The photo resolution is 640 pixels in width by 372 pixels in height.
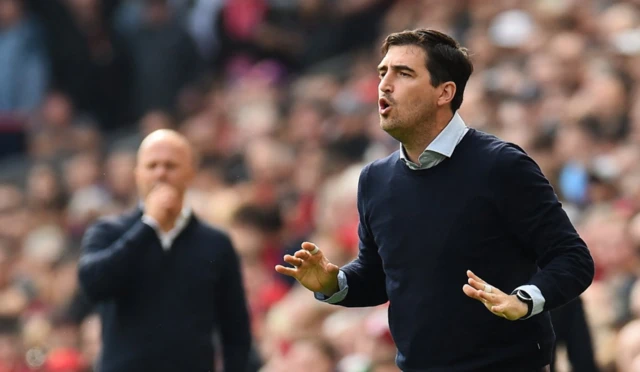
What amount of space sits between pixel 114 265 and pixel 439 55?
2.14m

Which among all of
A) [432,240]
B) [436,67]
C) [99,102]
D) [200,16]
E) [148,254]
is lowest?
[99,102]

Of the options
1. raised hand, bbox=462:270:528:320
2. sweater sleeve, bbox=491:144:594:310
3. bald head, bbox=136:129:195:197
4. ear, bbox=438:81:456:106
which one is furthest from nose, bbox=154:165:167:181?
raised hand, bbox=462:270:528:320

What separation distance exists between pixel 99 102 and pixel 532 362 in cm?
1082

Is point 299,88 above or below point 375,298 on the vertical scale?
below

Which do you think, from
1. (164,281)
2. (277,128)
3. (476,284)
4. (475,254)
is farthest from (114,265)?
(277,128)

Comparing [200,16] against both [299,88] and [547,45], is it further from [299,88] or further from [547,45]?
[547,45]

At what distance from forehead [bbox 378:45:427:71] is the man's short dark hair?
0.05ft

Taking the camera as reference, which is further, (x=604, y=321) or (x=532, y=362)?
(x=604, y=321)

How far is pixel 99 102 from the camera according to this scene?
14.7 meters

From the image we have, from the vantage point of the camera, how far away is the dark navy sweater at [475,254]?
4.41m

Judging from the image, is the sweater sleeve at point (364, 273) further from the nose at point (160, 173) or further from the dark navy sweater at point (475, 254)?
the nose at point (160, 173)

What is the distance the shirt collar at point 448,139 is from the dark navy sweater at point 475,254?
3 cm

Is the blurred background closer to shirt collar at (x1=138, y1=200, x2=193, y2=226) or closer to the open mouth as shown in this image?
shirt collar at (x1=138, y1=200, x2=193, y2=226)

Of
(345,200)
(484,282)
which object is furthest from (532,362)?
(345,200)
